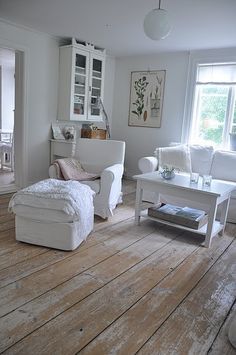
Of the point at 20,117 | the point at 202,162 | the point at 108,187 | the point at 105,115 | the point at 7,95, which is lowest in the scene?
the point at 108,187

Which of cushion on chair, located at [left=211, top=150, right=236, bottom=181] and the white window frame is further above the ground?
the white window frame

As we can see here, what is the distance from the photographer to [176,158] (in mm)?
4172

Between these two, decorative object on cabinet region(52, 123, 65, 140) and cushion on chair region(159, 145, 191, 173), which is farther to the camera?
decorative object on cabinet region(52, 123, 65, 140)

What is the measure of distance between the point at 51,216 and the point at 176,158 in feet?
7.34

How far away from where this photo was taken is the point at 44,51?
433 centimetres

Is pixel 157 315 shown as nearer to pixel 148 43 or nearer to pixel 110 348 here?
pixel 110 348

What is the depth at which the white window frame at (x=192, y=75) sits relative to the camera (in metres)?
4.40

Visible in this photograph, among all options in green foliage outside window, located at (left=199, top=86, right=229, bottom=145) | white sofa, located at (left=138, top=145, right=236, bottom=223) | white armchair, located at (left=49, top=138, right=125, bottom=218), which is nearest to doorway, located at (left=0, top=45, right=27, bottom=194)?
white armchair, located at (left=49, top=138, right=125, bottom=218)

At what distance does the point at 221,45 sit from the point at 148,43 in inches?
40.6

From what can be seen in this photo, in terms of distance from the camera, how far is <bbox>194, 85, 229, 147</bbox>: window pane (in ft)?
14.9

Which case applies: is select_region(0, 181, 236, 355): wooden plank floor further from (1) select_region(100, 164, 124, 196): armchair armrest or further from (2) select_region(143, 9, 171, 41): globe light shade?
(2) select_region(143, 9, 171, 41): globe light shade

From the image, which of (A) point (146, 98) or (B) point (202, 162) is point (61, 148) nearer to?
(A) point (146, 98)

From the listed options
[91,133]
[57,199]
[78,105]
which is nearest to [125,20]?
[78,105]

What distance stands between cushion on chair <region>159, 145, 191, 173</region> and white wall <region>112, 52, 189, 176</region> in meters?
0.84
